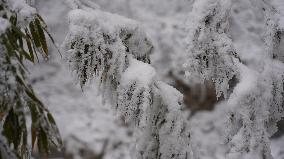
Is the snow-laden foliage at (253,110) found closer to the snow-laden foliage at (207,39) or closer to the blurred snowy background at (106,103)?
the snow-laden foliage at (207,39)

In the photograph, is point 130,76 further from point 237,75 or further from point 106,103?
point 106,103

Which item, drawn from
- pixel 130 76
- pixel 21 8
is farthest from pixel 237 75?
pixel 21 8

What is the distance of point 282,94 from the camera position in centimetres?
218

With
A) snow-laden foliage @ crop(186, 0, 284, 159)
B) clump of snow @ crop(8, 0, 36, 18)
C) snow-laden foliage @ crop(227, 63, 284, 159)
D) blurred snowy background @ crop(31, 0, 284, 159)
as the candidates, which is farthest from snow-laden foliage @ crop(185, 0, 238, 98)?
blurred snowy background @ crop(31, 0, 284, 159)

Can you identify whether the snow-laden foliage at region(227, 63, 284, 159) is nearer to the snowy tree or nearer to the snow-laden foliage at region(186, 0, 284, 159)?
the snow-laden foliage at region(186, 0, 284, 159)

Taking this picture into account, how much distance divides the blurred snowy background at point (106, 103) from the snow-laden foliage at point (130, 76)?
2.69 meters

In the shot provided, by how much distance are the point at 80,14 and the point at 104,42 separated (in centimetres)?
16

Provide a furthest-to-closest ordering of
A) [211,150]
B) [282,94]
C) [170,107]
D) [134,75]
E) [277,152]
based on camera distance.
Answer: [211,150]
[277,152]
[282,94]
[170,107]
[134,75]

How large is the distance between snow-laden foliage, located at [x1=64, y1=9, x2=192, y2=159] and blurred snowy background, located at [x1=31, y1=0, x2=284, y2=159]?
8.81 ft

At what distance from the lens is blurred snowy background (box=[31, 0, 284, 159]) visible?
A: 4820 mm

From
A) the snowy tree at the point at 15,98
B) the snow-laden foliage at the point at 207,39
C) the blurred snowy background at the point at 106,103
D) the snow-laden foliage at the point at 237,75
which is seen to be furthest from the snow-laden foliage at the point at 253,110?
the blurred snowy background at the point at 106,103

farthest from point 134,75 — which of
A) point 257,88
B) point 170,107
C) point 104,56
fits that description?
point 257,88

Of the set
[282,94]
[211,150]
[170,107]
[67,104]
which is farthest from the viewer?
[67,104]

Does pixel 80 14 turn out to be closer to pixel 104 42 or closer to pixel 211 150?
pixel 104 42
